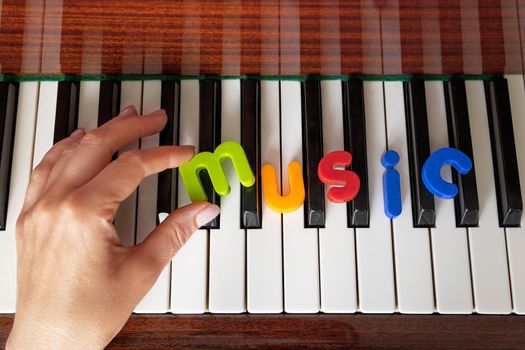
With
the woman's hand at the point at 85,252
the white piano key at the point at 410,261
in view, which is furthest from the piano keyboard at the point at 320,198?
the woman's hand at the point at 85,252

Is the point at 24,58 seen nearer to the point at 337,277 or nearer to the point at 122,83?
the point at 122,83

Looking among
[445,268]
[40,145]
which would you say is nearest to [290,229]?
[445,268]

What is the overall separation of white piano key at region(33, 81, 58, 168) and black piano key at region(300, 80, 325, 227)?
71 cm

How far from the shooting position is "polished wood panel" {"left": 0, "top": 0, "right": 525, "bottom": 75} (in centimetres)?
129

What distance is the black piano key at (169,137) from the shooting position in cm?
147

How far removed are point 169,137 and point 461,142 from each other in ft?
2.60

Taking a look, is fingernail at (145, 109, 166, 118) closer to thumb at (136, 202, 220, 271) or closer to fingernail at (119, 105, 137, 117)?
fingernail at (119, 105, 137, 117)

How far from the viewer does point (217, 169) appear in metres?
1.42

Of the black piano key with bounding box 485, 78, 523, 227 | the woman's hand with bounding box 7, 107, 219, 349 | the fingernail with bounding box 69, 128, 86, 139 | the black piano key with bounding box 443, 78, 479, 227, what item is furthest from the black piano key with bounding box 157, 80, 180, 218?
the black piano key with bounding box 485, 78, 523, 227

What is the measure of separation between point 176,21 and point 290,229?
1.96 ft

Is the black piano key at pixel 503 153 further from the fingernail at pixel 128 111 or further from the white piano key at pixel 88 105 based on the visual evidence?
the white piano key at pixel 88 105

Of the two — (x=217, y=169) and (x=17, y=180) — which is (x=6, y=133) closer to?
(x=17, y=180)

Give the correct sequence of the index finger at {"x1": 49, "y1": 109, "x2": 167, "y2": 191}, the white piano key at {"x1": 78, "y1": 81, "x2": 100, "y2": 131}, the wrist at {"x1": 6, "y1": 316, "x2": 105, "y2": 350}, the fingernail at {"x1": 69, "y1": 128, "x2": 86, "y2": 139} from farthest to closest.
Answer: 1. the white piano key at {"x1": 78, "y1": 81, "x2": 100, "y2": 131}
2. the fingernail at {"x1": 69, "y1": 128, "x2": 86, "y2": 139}
3. the index finger at {"x1": 49, "y1": 109, "x2": 167, "y2": 191}
4. the wrist at {"x1": 6, "y1": 316, "x2": 105, "y2": 350}

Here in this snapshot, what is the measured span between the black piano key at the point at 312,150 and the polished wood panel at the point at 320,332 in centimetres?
26
